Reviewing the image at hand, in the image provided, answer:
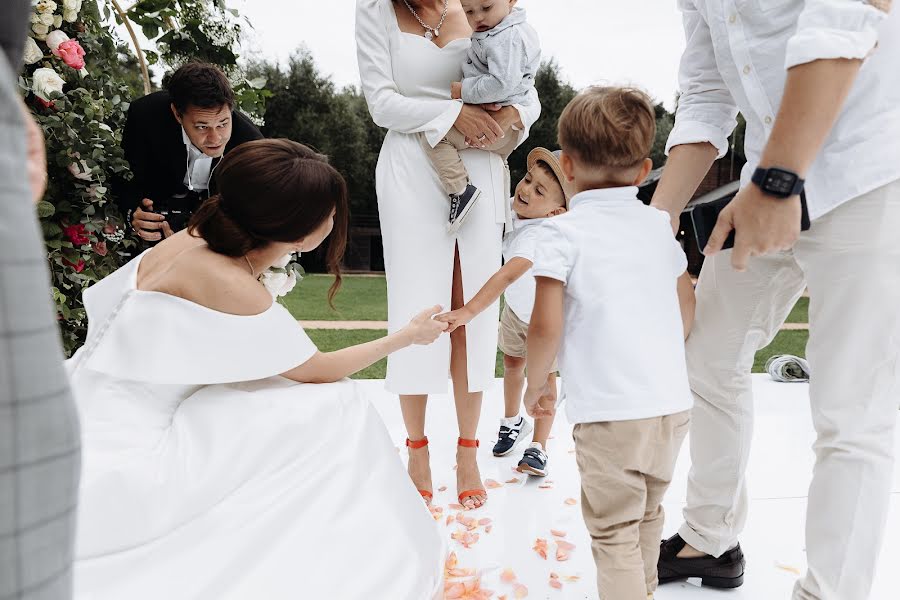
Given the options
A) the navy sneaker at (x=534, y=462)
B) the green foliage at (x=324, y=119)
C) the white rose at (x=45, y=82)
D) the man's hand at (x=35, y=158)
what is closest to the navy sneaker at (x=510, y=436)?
the navy sneaker at (x=534, y=462)

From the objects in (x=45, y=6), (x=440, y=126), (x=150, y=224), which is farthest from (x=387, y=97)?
(x=45, y=6)

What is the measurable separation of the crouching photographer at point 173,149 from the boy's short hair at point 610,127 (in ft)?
5.56

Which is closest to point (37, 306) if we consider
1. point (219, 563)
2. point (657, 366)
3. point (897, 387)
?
point (219, 563)

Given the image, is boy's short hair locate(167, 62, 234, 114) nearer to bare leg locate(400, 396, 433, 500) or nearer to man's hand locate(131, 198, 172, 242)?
man's hand locate(131, 198, 172, 242)

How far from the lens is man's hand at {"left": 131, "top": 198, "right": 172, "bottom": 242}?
2996mm

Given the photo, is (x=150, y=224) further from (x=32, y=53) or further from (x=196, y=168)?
(x=32, y=53)

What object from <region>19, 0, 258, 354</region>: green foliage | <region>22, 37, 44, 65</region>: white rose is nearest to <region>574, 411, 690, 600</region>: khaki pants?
<region>19, 0, 258, 354</region>: green foliage

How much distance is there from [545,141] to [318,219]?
20187 mm

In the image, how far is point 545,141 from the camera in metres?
21.3

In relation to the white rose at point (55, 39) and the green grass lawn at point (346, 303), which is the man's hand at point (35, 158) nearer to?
the white rose at point (55, 39)

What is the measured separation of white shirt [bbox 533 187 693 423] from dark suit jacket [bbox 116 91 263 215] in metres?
→ 1.82

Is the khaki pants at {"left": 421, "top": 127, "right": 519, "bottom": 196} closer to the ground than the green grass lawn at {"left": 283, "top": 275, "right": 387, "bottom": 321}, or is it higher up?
higher up

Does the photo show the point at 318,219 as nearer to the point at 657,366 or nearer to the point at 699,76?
the point at 657,366

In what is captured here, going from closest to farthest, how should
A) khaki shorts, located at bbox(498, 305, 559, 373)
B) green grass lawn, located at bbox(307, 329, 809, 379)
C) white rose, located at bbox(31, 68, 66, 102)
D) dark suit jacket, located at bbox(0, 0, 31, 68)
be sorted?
dark suit jacket, located at bbox(0, 0, 31, 68) → white rose, located at bbox(31, 68, 66, 102) → khaki shorts, located at bbox(498, 305, 559, 373) → green grass lawn, located at bbox(307, 329, 809, 379)
